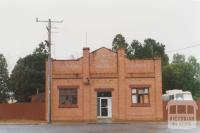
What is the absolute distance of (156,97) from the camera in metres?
50.2

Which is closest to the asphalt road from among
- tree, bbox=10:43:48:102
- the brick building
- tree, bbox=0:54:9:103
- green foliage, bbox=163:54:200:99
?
the brick building

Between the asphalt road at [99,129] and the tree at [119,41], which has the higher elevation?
the tree at [119,41]

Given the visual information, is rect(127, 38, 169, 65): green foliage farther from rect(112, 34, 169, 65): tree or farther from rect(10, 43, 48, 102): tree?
rect(10, 43, 48, 102): tree

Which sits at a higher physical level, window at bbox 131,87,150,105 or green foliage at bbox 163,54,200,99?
green foliage at bbox 163,54,200,99

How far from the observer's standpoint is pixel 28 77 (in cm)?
8438

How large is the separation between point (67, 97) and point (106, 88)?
4.22 m

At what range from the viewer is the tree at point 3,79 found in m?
93.8

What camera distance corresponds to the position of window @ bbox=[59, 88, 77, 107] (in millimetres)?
50375

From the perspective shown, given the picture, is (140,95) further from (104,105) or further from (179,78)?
(179,78)

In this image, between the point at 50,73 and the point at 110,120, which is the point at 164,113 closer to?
the point at 110,120

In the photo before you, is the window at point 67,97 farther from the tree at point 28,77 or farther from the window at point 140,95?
the tree at point 28,77

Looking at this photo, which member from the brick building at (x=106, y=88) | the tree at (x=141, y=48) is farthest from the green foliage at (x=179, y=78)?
the brick building at (x=106, y=88)

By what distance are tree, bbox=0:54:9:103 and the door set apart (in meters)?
45.9

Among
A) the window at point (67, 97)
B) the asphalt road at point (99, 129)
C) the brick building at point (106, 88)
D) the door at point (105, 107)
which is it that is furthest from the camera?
the door at point (105, 107)
